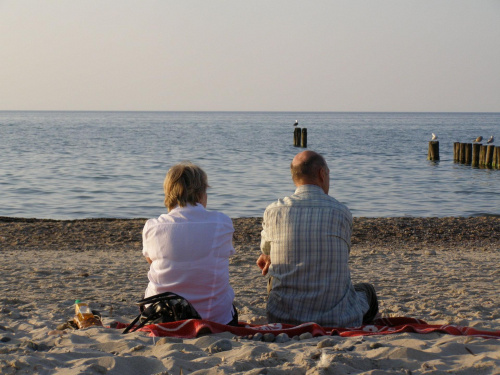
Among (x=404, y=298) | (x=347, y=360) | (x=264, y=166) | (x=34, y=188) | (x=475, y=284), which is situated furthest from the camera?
(x=264, y=166)

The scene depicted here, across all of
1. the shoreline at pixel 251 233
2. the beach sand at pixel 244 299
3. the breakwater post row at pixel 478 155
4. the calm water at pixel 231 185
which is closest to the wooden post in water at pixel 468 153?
the breakwater post row at pixel 478 155

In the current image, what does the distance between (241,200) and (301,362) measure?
35.8 ft

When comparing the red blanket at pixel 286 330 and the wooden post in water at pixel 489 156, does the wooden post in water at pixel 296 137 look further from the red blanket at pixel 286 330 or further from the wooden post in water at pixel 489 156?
the red blanket at pixel 286 330

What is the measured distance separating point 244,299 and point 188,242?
77.5 inches

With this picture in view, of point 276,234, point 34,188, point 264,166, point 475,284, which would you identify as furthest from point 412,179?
point 276,234

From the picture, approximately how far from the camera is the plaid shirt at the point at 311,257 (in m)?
3.72

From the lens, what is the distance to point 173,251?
3613 mm

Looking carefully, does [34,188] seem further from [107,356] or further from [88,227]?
[107,356]

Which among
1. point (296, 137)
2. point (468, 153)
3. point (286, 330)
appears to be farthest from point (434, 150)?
point (286, 330)

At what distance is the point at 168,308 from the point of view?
3.69 meters

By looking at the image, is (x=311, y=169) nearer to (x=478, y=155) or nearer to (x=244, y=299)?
(x=244, y=299)

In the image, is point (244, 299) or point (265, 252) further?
point (244, 299)

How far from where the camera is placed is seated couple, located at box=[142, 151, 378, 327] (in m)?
3.64

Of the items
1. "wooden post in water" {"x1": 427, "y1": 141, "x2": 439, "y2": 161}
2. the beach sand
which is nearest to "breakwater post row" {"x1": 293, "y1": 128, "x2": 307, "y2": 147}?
"wooden post in water" {"x1": 427, "y1": 141, "x2": 439, "y2": 161}
